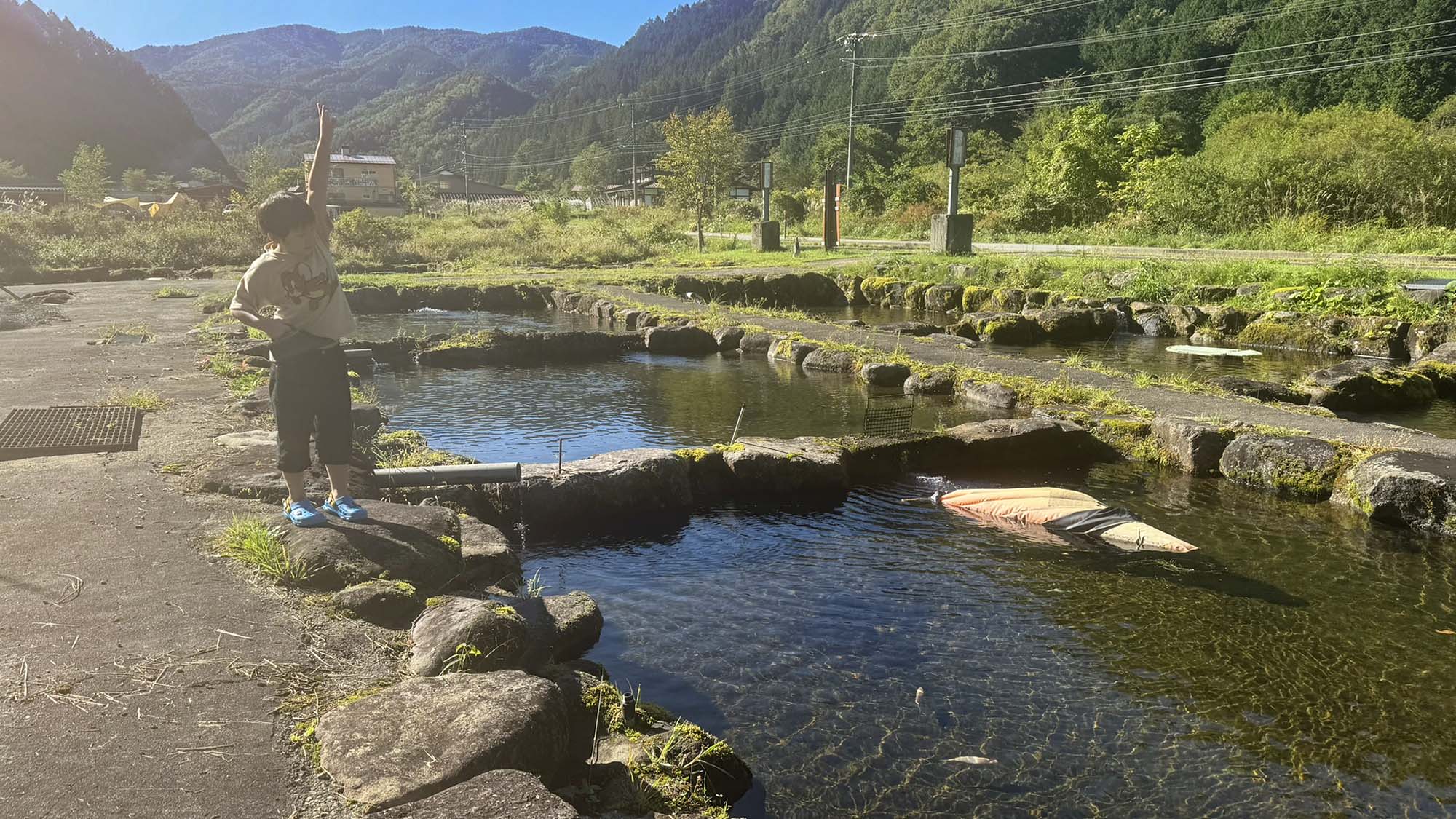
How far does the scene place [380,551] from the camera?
13.4 ft

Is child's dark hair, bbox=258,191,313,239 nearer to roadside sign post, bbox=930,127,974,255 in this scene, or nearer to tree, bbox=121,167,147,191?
roadside sign post, bbox=930,127,974,255

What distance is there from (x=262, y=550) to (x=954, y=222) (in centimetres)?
2195

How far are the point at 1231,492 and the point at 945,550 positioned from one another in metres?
2.63

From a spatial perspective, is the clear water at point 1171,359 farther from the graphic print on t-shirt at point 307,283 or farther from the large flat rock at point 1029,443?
the graphic print on t-shirt at point 307,283

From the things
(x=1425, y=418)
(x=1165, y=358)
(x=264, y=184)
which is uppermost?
(x=264, y=184)

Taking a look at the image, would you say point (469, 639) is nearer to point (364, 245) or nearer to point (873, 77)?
point (364, 245)

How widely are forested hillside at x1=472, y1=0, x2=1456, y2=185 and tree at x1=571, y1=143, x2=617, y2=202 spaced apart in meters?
7.05

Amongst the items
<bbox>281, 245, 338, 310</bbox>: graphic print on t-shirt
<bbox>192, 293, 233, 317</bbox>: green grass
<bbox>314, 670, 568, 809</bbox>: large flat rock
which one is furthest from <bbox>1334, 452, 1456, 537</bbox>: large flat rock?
<bbox>192, 293, 233, 317</bbox>: green grass

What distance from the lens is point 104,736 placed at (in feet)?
8.75

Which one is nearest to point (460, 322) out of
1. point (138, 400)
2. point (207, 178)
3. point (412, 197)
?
point (138, 400)

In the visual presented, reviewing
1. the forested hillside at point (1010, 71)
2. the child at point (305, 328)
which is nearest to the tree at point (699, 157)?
the forested hillside at point (1010, 71)

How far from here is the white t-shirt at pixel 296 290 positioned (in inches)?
163

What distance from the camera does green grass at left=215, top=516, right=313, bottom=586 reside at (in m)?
3.89

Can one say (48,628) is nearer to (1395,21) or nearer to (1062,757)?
(1062,757)
